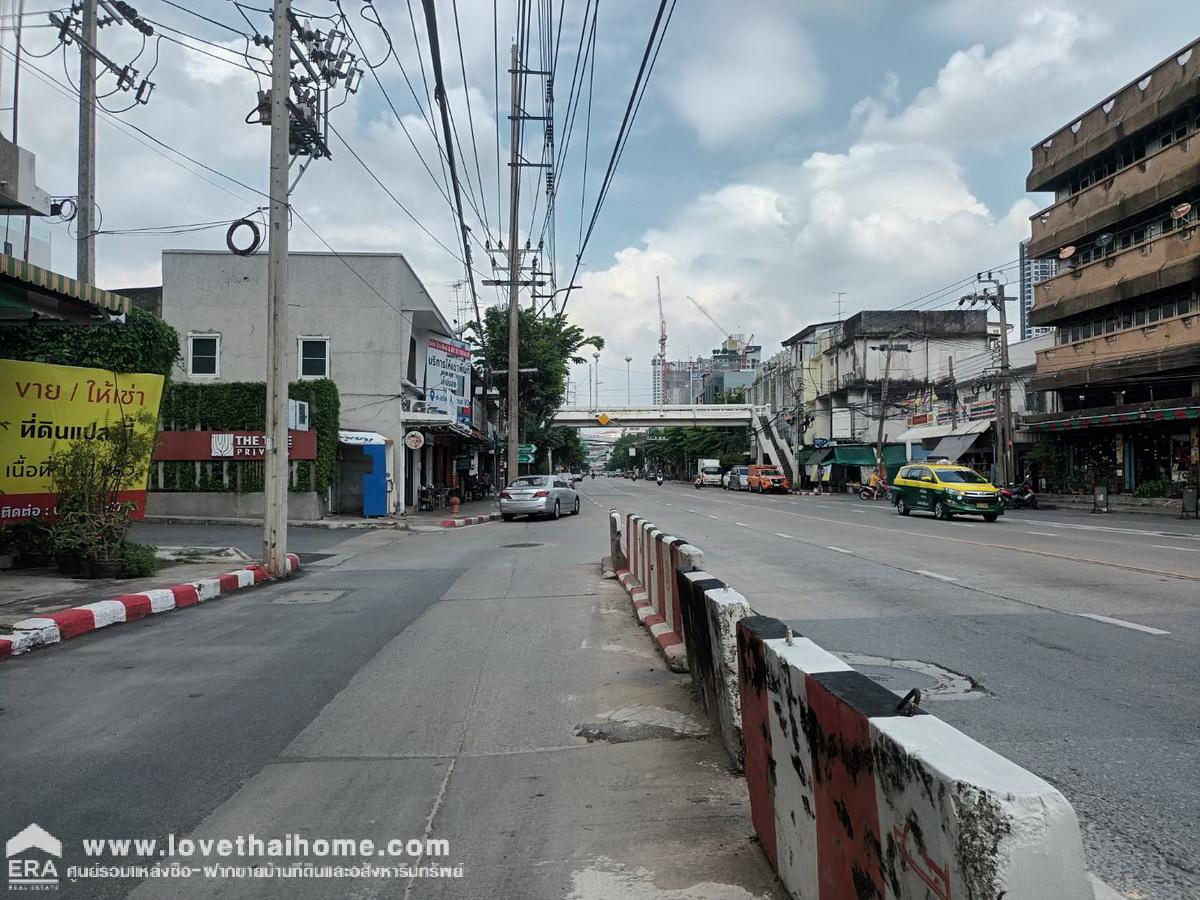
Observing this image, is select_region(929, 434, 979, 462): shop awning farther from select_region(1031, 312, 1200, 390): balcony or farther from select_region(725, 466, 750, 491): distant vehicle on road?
select_region(725, 466, 750, 491): distant vehicle on road

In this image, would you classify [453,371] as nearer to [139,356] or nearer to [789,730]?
[139,356]

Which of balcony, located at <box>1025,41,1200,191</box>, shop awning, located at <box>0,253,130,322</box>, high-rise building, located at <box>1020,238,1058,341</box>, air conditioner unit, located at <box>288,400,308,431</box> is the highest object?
balcony, located at <box>1025,41,1200,191</box>

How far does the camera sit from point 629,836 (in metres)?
3.87

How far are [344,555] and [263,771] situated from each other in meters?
13.3

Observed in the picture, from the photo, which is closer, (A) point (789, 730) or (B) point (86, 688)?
(A) point (789, 730)

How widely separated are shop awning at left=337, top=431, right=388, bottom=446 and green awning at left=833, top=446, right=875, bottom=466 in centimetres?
3966

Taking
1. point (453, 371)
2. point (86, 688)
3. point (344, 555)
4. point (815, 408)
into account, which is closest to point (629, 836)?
point (86, 688)

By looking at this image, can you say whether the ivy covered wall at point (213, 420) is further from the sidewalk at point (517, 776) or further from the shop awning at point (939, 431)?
the shop awning at point (939, 431)

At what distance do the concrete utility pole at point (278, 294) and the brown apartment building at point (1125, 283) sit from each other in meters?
27.5

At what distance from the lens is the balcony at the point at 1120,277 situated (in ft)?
95.5

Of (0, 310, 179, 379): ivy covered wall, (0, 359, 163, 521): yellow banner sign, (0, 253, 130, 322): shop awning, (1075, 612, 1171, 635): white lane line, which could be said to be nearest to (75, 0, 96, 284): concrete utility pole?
(0, 310, 179, 379): ivy covered wall

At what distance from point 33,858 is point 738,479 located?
65.7 metres

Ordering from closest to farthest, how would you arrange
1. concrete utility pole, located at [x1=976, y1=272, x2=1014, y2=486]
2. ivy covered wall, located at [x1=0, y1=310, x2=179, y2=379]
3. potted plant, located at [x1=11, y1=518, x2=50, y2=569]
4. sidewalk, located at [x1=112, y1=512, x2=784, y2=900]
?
sidewalk, located at [x1=112, y1=512, x2=784, y2=900] → potted plant, located at [x1=11, y1=518, x2=50, y2=569] → ivy covered wall, located at [x1=0, y1=310, x2=179, y2=379] → concrete utility pole, located at [x1=976, y1=272, x2=1014, y2=486]

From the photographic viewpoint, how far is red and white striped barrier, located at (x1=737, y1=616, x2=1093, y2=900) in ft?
5.92
